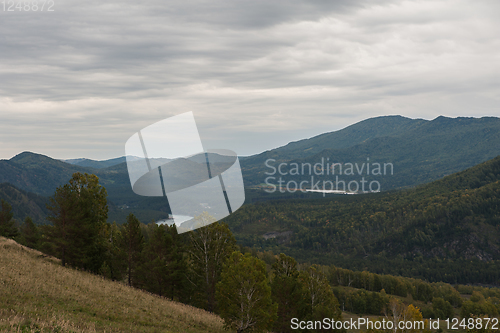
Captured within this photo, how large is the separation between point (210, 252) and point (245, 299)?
11113 millimetres

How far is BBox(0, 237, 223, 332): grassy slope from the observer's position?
17.2 meters

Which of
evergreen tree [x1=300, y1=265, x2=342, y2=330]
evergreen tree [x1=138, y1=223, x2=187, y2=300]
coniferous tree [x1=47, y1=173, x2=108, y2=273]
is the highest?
coniferous tree [x1=47, y1=173, x2=108, y2=273]

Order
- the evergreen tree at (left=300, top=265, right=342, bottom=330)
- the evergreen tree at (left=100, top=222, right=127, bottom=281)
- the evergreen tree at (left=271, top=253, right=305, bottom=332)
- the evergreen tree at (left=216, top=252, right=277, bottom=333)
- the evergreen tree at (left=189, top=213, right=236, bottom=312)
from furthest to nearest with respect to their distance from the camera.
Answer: the evergreen tree at (left=100, top=222, right=127, bottom=281) → the evergreen tree at (left=300, top=265, right=342, bottom=330) → the evergreen tree at (left=271, top=253, right=305, bottom=332) → the evergreen tree at (left=189, top=213, right=236, bottom=312) → the evergreen tree at (left=216, top=252, right=277, bottom=333)

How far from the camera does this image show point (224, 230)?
38.2 m

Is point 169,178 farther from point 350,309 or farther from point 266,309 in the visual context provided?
point 350,309

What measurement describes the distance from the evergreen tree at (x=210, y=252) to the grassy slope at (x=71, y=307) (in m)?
7.36

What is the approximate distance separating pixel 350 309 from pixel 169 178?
148298 mm

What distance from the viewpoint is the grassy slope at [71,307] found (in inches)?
677

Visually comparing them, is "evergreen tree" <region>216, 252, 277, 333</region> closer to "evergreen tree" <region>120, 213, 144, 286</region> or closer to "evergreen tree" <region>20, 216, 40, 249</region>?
"evergreen tree" <region>120, 213, 144, 286</region>

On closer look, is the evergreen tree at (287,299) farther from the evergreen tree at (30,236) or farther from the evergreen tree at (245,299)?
the evergreen tree at (30,236)

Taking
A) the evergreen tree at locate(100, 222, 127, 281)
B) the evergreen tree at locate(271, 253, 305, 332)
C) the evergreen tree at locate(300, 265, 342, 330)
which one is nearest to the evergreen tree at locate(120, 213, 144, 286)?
the evergreen tree at locate(100, 222, 127, 281)

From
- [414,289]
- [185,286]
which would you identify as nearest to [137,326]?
[185,286]

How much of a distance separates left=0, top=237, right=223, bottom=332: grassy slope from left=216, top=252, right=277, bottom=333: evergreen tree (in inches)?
83.6

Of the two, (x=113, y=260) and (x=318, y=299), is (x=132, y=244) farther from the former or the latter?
(x=318, y=299)
